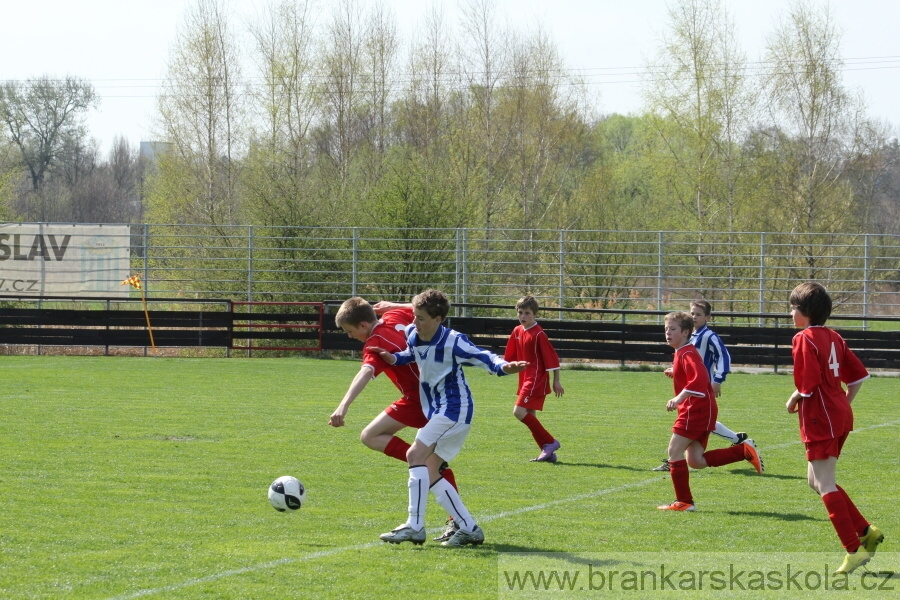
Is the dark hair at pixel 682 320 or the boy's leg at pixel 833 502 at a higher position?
the dark hair at pixel 682 320

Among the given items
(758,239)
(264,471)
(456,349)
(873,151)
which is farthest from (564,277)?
(456,349)

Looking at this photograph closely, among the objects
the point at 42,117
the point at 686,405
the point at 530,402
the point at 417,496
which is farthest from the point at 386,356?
the point at 42,117

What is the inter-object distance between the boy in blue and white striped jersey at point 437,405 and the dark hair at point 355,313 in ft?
1.07

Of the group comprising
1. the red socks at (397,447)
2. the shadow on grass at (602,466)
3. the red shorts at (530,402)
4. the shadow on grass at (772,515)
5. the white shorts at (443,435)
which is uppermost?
the white shorts at (443,435)

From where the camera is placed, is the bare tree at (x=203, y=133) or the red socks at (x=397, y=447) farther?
the bare tree at (x=203, y=133)

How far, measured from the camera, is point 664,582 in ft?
17.8

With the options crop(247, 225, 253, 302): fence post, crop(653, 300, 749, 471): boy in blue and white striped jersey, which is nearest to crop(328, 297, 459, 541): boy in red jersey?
crop(653, 300, 749, 471): boy in blue and white striped jersey

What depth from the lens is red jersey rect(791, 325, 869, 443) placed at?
583 centimetres

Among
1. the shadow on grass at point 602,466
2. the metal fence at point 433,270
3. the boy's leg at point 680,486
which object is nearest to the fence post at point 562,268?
the metal fence at point 433,270

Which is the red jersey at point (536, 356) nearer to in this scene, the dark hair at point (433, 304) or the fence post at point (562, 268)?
the dark hair at point (433, 304)

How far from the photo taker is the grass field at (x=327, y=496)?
5.54m

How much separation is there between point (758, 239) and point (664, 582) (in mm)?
28538

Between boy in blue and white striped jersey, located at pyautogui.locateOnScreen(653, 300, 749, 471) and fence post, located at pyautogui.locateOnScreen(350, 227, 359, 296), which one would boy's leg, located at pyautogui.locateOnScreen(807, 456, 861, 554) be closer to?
boy in blue and white striped jersey, located at pyautogui.locateOnScreen(653, 300, 749, 471)

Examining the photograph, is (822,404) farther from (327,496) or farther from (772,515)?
(327,496)
